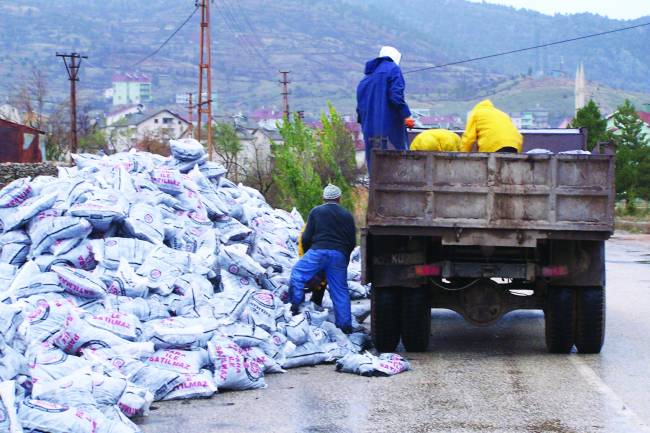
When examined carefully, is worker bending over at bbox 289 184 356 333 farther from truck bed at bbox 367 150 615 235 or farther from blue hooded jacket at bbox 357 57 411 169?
truck bed at bbox 367 150 615 235

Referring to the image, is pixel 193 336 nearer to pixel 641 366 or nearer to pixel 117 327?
pixel 117 327

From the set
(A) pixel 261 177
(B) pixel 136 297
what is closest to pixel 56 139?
(A) pixel 261 177

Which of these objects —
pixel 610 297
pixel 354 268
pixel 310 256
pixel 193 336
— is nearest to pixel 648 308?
pixel 610 297

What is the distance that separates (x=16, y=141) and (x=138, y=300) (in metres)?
45.7

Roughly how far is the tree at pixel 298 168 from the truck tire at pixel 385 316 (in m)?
17.3

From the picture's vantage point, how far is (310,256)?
11.1m

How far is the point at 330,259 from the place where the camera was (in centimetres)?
1102

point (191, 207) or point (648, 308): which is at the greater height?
point (191, 207)

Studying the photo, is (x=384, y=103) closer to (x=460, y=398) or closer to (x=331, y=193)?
(x=331, y=193)

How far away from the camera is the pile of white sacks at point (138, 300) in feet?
24.3

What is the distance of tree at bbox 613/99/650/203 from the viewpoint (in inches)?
1951

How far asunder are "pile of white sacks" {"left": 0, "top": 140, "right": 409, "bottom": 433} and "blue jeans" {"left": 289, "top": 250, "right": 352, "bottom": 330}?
0.51 feet

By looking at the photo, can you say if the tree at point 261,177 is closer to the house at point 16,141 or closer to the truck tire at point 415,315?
the house at point 16,141

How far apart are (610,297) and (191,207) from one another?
19.9ft
